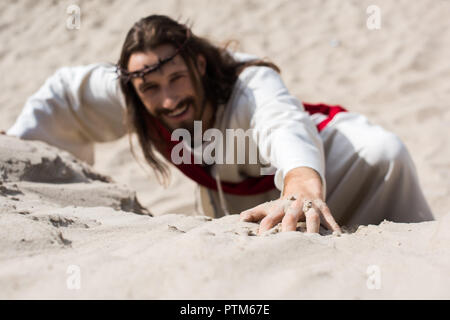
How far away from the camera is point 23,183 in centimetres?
129

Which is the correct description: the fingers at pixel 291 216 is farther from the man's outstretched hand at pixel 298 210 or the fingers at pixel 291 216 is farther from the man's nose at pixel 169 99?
the man's nose at pixel 169 99

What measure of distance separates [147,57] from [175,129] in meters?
0.30

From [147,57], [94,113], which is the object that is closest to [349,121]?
[147,57]

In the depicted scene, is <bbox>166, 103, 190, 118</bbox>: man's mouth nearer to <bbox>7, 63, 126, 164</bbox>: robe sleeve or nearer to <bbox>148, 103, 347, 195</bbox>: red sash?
<bbox>148, 103, 347, 195</bbox>: red sash

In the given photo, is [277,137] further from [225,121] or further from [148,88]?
[148,88]

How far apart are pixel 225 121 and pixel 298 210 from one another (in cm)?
74

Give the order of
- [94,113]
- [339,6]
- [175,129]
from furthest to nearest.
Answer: [339,6], [94,113], [175,129]

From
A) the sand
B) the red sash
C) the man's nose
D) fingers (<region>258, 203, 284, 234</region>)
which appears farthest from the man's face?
fingers (<region>258, 203, 284, 234</region>)

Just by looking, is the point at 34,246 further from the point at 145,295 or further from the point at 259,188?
the point at 259,188

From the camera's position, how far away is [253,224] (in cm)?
106

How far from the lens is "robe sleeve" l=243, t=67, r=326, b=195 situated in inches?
50.1

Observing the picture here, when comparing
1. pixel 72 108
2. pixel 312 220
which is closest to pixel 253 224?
pixel 312 220
